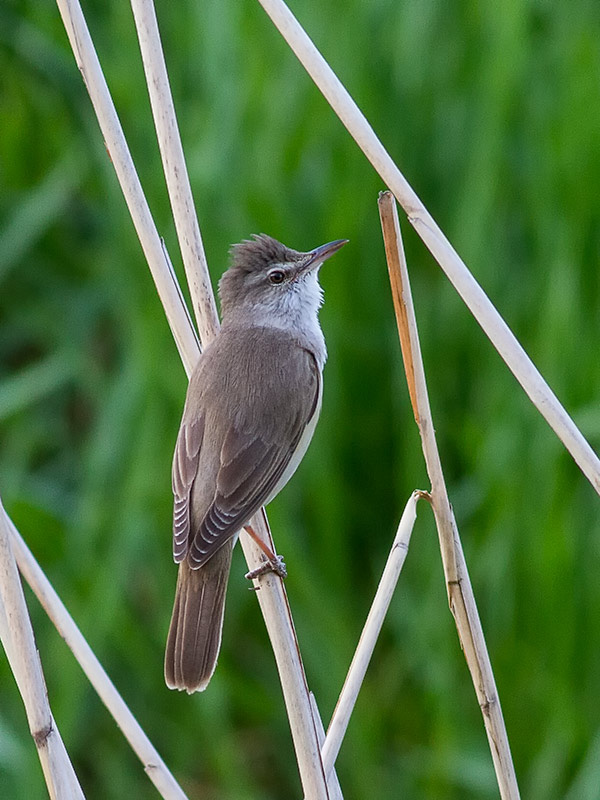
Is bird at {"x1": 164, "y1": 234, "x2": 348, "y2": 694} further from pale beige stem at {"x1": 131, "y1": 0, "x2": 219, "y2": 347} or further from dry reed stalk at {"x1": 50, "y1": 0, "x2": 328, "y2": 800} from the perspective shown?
pale beige stem at {"x1": 131, "y1": 0, "x2": 219, "y2": 347}

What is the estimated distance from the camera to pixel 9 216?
4973 mm

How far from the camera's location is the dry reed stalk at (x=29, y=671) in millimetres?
2416

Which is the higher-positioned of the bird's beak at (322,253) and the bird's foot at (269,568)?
the bird's beak at (322,253)

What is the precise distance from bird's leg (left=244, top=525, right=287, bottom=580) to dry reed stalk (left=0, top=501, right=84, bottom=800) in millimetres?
556

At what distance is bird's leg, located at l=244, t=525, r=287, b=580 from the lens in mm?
2752

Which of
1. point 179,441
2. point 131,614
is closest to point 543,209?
point 179,441

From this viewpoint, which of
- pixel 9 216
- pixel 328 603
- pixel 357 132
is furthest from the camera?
pixel 9 216

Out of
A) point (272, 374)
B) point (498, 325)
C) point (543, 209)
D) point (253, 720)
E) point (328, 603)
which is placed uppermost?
point (543, 209)

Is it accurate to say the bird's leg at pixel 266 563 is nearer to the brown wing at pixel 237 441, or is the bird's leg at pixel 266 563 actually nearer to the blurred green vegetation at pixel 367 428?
the brown wing at pixel 237 441

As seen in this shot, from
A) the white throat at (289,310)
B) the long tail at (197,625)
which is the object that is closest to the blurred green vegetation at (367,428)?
the white throat at (289,310)

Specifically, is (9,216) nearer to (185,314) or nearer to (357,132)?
(185,314)

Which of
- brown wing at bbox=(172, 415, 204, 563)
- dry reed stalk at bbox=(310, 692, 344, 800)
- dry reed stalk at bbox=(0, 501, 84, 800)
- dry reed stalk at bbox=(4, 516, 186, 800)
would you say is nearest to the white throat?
brown wing at bbox=(172, 415, 204, 563)

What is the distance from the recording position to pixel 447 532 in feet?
8.86

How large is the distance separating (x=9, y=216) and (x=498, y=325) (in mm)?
3059
